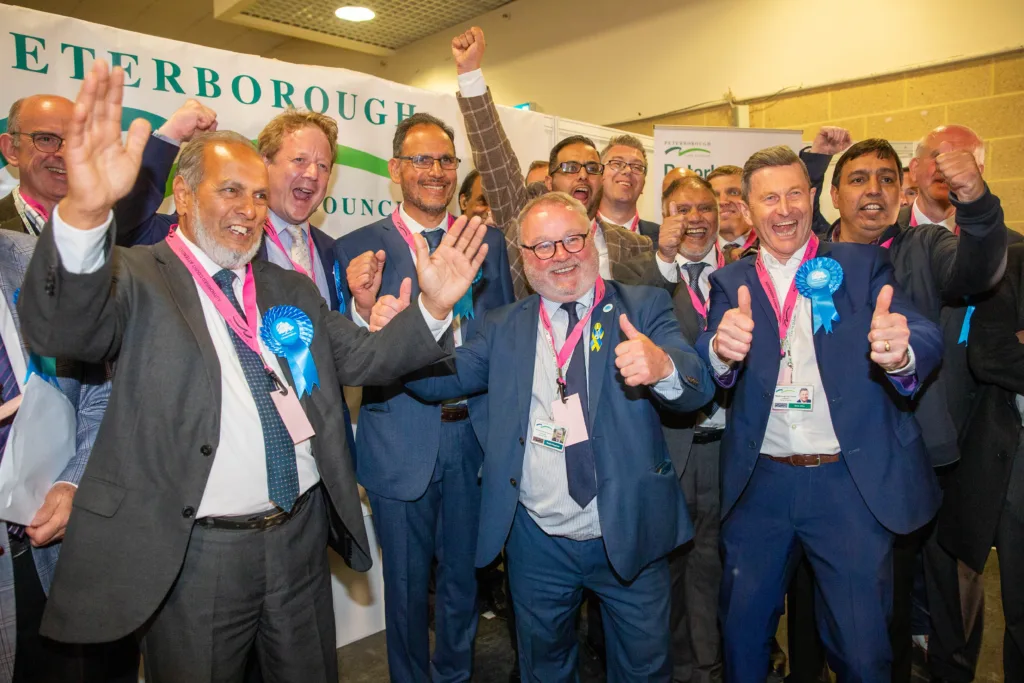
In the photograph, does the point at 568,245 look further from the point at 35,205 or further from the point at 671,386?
the point at 35,205

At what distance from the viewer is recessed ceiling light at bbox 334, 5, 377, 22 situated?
7.56 m

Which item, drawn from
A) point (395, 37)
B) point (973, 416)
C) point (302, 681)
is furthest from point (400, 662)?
point (395, 37)

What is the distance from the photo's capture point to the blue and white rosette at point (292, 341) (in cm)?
183

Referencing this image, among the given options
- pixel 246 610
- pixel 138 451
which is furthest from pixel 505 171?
pixel 246 610

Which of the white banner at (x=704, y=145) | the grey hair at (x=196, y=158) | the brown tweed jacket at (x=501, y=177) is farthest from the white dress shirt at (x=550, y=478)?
the white banner at (x=704, y=145)

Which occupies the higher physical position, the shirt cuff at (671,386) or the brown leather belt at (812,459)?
the shirt cuff at (671,386)

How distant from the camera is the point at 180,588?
1691mm

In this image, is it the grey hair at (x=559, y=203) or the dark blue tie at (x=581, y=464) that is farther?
the grey hair at (x=559, y=203)

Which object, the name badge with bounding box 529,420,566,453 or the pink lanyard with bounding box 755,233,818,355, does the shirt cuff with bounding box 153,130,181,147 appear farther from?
the pink lanyard with bounding box 755,233,818,355

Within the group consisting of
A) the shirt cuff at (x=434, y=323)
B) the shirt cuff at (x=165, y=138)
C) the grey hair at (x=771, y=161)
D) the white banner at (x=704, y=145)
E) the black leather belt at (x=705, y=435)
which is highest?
the white banner at (x=704, y=145)

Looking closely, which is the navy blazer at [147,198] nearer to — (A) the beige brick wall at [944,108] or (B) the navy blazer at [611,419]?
(B) the navy blazer at [611,419]

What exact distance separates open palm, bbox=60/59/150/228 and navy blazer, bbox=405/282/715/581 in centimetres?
107

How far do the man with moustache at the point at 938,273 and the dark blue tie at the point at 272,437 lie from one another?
2185mm

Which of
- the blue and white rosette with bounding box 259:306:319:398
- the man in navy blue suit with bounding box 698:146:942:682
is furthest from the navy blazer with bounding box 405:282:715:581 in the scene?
the blue and white rosette with bounding box 259:306:319:398
